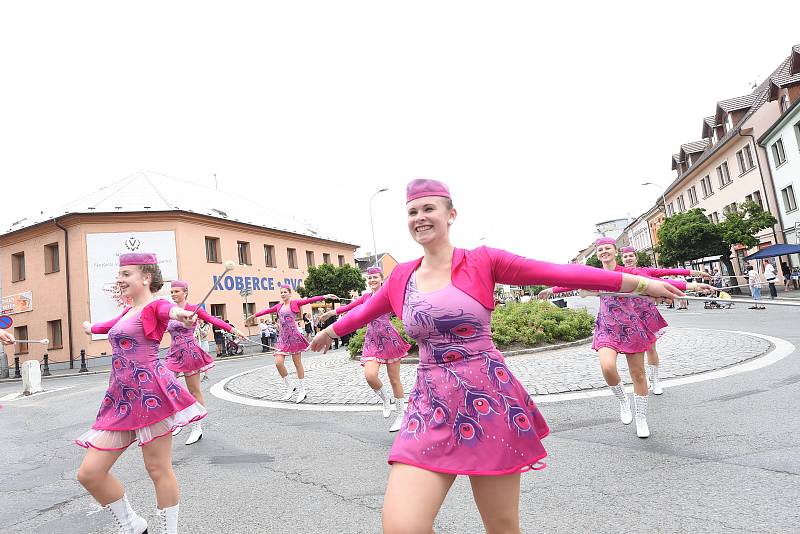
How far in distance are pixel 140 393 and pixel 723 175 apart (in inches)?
1753

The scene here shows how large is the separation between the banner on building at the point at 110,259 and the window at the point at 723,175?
3855 centimetres

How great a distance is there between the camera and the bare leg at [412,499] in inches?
77.7

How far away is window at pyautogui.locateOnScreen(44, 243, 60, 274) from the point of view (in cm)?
3119

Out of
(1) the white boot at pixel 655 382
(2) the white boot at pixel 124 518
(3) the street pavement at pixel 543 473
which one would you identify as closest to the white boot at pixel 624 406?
(3) the street pavement at pixel 543 473

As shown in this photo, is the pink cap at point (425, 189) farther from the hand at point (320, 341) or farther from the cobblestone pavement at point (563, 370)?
the cobblestone pavement at point (563, 370)

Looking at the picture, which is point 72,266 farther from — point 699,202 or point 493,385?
point 699,202

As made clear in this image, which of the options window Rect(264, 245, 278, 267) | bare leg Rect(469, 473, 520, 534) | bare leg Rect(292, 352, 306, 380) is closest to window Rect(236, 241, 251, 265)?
window Rect(264, 245, 278, 267)

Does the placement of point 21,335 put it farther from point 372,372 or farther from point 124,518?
point 124,518

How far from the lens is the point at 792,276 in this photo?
2958 centimetres

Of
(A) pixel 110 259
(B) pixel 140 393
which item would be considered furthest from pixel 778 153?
(A) pixel 110 259

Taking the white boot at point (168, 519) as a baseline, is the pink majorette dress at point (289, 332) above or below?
above

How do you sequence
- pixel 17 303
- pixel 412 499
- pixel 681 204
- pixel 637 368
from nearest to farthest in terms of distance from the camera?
pixel 412 499, pixel 637 368, pixel 17 303, pixel 681 204

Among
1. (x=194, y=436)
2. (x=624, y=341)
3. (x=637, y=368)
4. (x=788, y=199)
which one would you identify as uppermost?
(x=788, y=199)

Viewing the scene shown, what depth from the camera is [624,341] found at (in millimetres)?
5645
